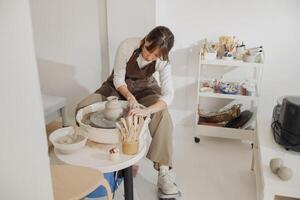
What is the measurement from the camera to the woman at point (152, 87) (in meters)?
1.81

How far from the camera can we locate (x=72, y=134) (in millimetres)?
1609

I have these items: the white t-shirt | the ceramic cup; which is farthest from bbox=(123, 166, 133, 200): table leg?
the white t-shirt

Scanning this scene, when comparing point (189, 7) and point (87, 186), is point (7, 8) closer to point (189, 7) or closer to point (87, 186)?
point (87, 186)

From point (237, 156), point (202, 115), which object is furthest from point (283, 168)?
point (202, 115)

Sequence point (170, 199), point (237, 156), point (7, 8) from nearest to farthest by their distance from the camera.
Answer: point (7, 8) → point (170, 199) → point (237, 156)

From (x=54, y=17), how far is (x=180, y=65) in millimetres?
1152

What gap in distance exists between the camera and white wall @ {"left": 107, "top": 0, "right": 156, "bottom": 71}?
2377 millimetres

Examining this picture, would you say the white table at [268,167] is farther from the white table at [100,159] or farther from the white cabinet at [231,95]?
the white table at [100,159]

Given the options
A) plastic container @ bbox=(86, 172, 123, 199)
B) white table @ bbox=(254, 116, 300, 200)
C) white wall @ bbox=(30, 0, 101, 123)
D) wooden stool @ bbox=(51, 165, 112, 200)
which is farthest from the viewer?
white wall @ bbox=(30, 0, 101, 123)

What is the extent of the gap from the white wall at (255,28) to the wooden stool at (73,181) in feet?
5.05

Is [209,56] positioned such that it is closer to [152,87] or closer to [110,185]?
[152,87]

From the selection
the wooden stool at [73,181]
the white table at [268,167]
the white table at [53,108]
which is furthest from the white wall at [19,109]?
the white table at [53,108]

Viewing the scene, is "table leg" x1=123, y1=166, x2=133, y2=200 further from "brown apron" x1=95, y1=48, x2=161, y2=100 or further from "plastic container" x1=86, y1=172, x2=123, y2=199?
"brown apron" x1=95, y1=48, x2=161, y2=100

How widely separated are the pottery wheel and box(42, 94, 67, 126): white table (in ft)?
2.42
